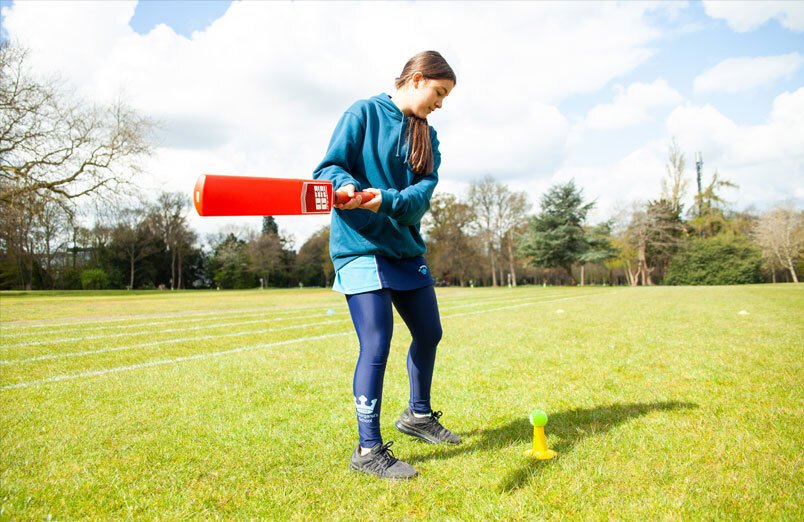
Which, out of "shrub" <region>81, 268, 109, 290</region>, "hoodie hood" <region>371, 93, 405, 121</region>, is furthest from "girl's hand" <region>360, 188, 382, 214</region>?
"shrub" <region>81, 268, 109, 290</region>

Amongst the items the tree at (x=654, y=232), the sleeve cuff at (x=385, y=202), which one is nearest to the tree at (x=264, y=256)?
the tree at (x=654, y=232)

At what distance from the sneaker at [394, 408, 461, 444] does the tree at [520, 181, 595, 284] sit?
4198 cm

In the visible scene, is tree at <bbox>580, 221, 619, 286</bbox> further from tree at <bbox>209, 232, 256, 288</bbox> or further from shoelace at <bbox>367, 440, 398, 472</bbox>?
tree at <bbox>209, 232, 256, 288</bbox>

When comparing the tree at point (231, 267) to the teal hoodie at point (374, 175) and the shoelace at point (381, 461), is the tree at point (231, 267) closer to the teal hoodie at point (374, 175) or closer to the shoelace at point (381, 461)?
the teal hoodie at point (374, 175)

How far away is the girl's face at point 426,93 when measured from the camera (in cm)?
272

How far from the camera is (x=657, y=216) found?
43656 millimetres

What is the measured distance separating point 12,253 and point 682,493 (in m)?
56.4

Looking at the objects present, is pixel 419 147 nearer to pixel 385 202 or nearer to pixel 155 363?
pixel 385 202

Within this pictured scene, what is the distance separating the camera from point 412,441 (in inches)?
121

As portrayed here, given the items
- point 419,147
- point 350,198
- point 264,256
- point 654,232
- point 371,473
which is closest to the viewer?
point 350,198

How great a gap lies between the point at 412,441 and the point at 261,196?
6.30 ft

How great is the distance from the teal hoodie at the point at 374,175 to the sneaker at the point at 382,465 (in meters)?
1.06

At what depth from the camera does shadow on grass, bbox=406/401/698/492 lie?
2551 mm

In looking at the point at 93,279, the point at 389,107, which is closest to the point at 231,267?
the point at 93,279
